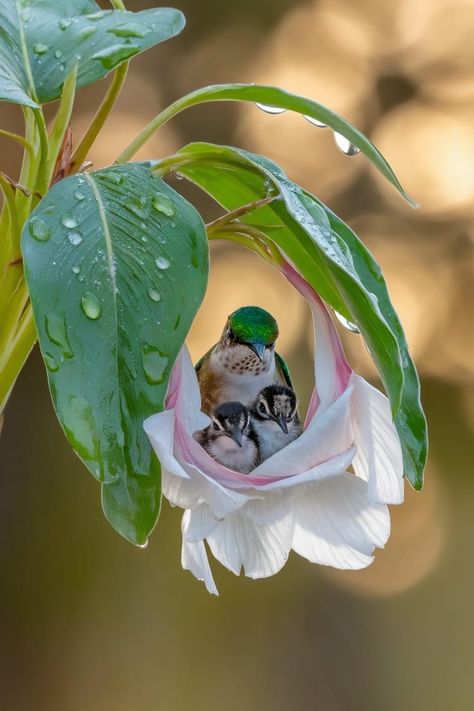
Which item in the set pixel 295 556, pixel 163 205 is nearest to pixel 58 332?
pixel 163 205

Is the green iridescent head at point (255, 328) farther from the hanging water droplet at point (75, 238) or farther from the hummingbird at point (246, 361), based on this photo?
the hanging water droplet at point (75, 238)

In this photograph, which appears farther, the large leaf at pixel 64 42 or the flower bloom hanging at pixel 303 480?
the large leaf at pixel 64 42

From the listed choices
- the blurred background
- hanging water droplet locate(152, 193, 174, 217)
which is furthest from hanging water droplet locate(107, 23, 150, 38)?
the blurred background

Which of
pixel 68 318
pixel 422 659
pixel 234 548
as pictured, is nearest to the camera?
pixel 68 318

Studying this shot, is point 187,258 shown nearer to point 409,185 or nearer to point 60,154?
point 60,154

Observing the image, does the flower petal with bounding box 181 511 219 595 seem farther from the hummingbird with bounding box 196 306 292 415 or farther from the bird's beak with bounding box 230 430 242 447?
the hummingbird with bounding box 196 306 292 415

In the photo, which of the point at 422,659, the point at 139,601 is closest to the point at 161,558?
the point at 139,601

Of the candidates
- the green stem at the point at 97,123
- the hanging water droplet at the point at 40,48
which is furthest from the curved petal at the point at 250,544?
the hanging water droplet at the point at 40,48

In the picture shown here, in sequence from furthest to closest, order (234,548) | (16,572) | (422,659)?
1. (422,659)
2. (16,572)
3. (234,548)
